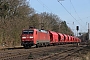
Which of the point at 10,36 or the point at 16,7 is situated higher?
the point at 16,7

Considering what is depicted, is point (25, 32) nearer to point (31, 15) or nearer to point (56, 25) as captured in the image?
point (31, 15)

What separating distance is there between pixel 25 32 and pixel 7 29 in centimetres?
1283

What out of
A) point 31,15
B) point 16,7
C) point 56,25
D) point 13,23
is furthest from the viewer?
point 56,25

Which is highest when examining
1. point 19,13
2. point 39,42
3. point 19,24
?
point 19,13

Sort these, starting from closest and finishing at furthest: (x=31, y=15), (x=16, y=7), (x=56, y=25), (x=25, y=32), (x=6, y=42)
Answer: (x=25, y=32), (x=6, y=42), (x=16, y=7), (x=31, y=15), (x=56, y=25)

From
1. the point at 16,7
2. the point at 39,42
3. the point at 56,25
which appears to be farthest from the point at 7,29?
the point at 56,25

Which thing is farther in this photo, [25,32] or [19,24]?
[19,24]

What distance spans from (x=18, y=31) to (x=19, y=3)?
55.0 ft

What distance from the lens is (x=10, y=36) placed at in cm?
5419

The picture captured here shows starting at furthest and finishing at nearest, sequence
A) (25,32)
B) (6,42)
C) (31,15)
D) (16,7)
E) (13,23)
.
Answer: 1. (31,15)
2. (16,7)
3. (13,23)
4. (6,42)
5. (25,32)

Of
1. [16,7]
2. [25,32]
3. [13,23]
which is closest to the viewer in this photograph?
[25,32]

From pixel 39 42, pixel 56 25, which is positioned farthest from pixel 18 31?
pixel 56 25

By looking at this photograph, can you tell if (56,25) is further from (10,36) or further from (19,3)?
(10,36)

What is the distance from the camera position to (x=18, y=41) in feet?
191
